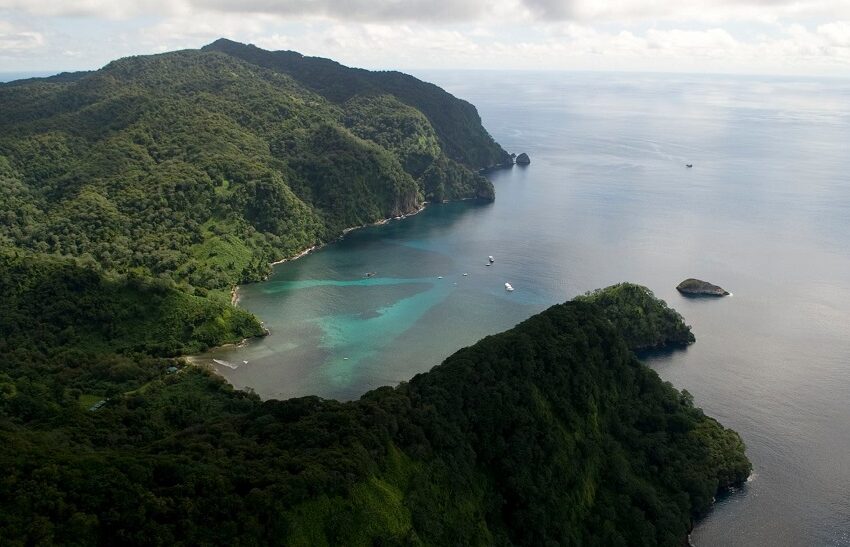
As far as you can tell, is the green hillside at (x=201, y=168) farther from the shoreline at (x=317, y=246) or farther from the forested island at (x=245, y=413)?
the shoreline at (x=317, y=246)

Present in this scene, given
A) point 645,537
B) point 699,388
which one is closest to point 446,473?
point 645,537

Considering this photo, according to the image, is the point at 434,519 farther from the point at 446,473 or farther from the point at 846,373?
the point at 846,373

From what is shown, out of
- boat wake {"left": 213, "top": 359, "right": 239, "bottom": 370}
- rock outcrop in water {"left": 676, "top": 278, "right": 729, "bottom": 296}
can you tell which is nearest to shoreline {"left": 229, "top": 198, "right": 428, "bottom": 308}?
boat wake {"left": 213, "top": 359, "right": 239, "bottom": 370}

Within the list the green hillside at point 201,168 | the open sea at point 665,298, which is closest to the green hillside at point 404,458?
the open sea at point 665,298

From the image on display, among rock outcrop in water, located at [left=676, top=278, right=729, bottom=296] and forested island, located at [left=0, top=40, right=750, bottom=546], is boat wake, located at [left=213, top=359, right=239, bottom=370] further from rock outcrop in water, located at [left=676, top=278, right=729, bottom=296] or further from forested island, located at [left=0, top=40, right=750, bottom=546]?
rock outcrop in water, located at [left=676, top=278, right=729, bottom=296]

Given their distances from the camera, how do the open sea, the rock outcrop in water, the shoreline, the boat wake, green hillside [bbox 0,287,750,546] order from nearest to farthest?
green hillside [bbox 0,287,750,546] → the open sea → the boat wake → the shoreline → the rock outcrop in water
